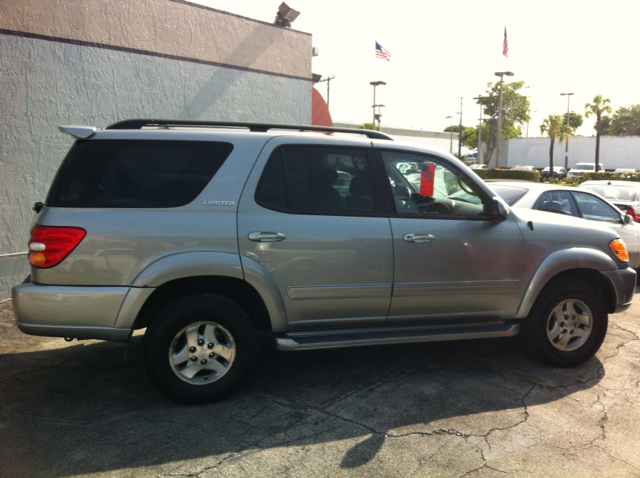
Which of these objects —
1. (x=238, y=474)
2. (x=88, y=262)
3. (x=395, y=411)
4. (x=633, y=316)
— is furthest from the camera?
(x=633, y=316)

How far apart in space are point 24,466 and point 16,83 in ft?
17.8

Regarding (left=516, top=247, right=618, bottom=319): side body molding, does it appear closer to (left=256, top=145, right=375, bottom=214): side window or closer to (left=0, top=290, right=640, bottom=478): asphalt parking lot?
(left=0, top=290, right=640, bottom=478): asphalt parking lot

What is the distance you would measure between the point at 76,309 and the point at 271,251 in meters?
1.37

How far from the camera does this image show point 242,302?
4344 mm

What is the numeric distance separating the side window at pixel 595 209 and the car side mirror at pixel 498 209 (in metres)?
3.94

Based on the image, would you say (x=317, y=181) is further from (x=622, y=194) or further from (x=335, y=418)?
(x=622, y=194)

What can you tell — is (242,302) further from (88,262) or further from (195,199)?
(88,262)

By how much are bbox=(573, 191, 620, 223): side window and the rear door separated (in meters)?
4.88

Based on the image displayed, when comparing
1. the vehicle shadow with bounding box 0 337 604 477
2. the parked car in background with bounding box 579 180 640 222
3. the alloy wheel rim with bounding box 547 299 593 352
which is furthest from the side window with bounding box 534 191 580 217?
the parked car in background with bounding box 579 180 640 222

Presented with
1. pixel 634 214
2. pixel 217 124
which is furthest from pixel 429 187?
pixel 634 214

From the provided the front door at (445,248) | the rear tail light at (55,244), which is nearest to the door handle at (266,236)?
the front door at (445,248)

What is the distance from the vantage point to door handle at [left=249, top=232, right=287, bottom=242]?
4102 mm

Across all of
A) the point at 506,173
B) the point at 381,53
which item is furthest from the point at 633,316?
the point at 506,173

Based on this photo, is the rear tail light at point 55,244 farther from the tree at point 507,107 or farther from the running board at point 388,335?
the tree at point 507,107
